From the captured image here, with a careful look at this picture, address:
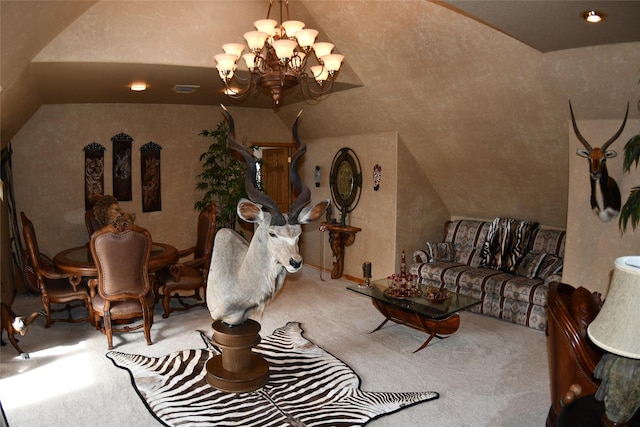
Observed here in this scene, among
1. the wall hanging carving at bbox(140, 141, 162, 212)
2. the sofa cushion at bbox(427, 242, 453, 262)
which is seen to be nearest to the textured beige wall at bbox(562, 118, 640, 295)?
the sofa cushion at bbox(427, 242, 453, 262)

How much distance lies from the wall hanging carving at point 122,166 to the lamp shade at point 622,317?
246 inches

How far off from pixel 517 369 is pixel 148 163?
17.6 feet

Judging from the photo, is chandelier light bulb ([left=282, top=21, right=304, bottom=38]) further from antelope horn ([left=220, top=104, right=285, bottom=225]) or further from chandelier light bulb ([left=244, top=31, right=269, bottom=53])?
antelope horn ([left=220, top=104, right=285, bottom=225])

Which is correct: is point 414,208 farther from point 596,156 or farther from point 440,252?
point 596,156

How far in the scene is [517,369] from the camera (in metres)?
3.99

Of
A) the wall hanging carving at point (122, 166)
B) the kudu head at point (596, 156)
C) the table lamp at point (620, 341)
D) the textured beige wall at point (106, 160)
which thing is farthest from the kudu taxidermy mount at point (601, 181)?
the wall hanging carving at point (122, 166)

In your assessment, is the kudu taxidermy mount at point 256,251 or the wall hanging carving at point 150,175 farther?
the wall hanging carving at point 150,175

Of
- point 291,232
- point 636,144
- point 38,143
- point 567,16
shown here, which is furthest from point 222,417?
point 38,143

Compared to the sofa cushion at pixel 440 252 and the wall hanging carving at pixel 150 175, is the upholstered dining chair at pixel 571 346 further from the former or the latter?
the wall hanging carving at pixel 150 175

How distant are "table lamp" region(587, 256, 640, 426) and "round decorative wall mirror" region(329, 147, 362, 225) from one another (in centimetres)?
515

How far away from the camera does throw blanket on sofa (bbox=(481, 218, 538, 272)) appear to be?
18.5ft

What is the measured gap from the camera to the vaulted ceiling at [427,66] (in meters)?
3.34

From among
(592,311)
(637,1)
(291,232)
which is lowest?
(592,311)

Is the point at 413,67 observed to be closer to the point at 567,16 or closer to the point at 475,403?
the point at 567,16
